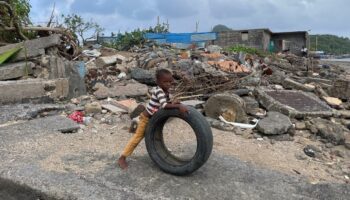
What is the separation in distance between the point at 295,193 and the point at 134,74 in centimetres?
560

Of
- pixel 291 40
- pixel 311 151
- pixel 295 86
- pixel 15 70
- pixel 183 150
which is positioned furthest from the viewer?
pixel 291 40

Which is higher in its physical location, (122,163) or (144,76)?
(144,76)

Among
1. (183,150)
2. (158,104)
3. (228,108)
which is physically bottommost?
(183,150)

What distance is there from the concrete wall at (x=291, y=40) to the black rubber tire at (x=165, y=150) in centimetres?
2698

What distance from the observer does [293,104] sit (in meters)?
7.27

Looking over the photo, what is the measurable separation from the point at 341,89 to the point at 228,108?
3.83 m

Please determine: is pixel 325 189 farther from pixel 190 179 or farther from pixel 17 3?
pixel 17 3

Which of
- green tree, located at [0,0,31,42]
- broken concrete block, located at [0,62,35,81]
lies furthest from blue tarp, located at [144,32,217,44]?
broken concrete block, located at [0,62,35,81]

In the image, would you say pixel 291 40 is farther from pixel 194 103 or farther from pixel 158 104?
pixel 158 104

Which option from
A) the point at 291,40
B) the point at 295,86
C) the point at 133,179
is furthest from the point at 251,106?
the point at 291,40

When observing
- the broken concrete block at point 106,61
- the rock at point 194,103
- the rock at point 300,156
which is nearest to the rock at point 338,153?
the rock at point 300,156

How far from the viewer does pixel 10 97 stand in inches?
280

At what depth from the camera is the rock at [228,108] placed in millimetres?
6332

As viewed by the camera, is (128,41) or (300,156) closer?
(300,156)
